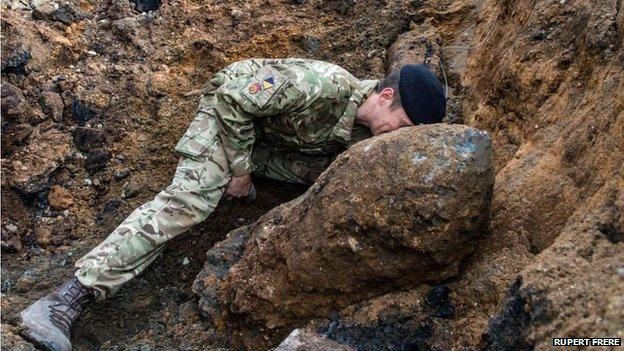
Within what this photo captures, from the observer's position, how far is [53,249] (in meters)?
3.54

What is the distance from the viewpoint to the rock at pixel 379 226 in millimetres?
2459

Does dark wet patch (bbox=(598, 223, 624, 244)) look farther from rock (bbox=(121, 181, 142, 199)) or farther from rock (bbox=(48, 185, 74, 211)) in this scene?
rock (bbox=(48, 185, 74, 211))

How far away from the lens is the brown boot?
2.78 m

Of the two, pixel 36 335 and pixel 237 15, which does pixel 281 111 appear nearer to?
pixel 36 335

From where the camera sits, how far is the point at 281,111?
10.9 ft

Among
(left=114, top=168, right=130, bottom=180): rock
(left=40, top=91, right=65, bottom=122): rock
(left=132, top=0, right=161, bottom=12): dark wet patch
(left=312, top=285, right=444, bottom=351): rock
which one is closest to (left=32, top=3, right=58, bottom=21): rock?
(left=132, top=0, right=161, bottom=12): dark wet patch

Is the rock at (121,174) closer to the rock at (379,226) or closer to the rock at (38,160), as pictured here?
the rock at (38,160)

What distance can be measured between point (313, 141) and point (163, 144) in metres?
1.05

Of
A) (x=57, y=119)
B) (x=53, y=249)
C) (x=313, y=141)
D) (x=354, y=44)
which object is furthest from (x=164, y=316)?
(x=354, y=44)

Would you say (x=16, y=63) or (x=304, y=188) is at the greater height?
(x=16, y=63)

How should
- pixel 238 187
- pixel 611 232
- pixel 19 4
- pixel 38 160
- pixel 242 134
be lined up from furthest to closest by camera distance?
pixel 19 4
pixel 38 160
pixel 238 187
pixel 242 134
pixel 611 232

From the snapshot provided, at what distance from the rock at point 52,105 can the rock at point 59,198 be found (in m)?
0.52

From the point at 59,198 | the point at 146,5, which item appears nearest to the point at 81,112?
the point at 59,198

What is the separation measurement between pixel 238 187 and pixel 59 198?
1.05 metres
